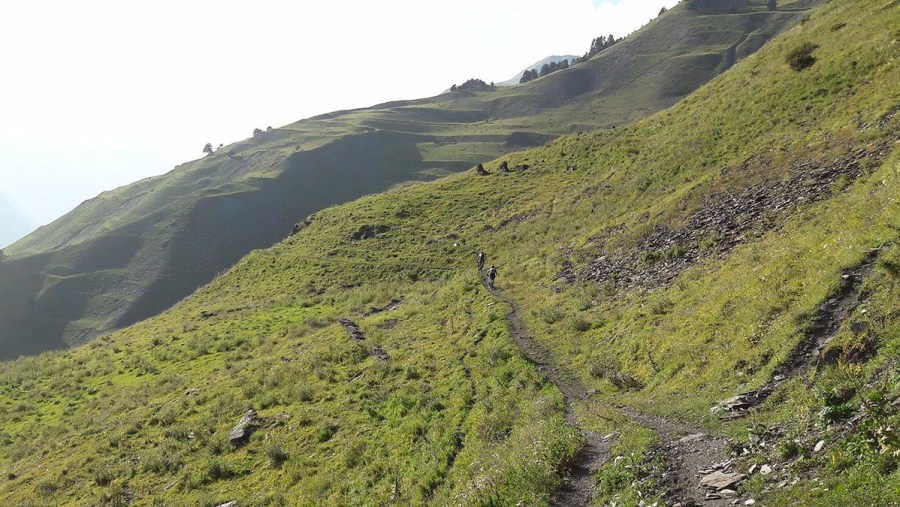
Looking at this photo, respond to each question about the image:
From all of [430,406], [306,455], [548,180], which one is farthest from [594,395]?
[548,180]

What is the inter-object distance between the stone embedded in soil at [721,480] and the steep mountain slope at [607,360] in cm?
6

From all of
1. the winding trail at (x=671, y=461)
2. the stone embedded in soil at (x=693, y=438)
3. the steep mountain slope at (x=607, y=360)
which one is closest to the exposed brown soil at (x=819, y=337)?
the steep mountain slope at (x=607, y=360)

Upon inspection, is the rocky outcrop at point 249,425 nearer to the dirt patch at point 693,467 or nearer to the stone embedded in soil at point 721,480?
the dirt patch at point 693,467

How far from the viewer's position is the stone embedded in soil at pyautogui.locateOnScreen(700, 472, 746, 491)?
955 cm

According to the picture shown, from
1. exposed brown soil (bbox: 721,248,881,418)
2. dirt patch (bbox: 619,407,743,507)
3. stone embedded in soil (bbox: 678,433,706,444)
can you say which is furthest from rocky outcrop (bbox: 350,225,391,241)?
stone embedded in soil (bbox: 678,433,706,444)

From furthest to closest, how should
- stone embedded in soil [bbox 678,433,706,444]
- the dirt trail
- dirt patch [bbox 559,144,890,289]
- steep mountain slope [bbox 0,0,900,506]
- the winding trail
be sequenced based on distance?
dirt patch [bbox 559,144,890,289]
stone embedded in soil [bbox 678,433,706,444]
the dirt trail
steep mountain slope [bbox 0,0,900,506]
the winding trail

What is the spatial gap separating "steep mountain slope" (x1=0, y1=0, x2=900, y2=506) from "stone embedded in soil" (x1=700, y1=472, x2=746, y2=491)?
6 cm

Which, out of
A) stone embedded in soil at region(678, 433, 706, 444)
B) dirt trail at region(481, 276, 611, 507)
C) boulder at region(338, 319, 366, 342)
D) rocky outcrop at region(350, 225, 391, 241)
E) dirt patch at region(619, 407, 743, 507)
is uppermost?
rocky outcrop at region(350, 225, 391, 241)

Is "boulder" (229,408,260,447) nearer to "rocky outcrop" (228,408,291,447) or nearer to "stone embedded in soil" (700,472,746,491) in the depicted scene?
"rocky outcrop" (228,408,291,447)

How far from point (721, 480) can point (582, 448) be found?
13.6 ft

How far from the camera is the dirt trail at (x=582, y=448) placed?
11734 mm

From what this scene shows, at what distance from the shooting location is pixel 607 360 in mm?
21141

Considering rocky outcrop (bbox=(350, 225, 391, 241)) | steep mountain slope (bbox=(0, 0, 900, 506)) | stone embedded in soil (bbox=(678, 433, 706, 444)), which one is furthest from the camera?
rocky outcrop (bbox=(350, 225, 391, 241))

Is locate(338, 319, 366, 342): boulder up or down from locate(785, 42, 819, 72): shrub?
down
